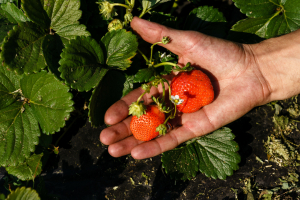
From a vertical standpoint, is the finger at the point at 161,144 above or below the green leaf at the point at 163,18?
below

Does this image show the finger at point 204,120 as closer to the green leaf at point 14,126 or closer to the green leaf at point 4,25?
the green leaf at point 14,126

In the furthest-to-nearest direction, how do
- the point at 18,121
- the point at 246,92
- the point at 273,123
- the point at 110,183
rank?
the point at 273,123 → the point at 110,183 → the point at 246,92 → the point at 18,121

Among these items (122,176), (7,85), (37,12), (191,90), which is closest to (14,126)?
(7,85)

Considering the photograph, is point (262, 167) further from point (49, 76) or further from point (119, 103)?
point (49, 76)

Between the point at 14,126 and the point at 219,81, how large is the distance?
1848mm

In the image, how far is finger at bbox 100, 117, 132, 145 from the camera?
1952 mm

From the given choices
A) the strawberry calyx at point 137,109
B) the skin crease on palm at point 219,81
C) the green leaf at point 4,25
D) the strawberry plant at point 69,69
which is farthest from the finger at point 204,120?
the green leaf at point 4,25

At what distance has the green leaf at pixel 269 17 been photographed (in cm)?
211

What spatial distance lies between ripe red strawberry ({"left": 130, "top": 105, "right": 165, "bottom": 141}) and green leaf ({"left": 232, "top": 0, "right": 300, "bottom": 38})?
1.19 meters

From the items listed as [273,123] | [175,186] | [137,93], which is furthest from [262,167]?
[137,93]

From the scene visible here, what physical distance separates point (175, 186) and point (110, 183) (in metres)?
0.73

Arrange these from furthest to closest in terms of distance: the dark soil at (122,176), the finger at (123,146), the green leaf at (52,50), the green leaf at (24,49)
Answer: the dark soil at (122,176), the finger at (123,146), the green leaf at (52,50), the green leaf at (24,49)

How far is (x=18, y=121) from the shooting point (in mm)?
1885

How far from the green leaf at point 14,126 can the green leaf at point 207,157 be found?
124 cm
